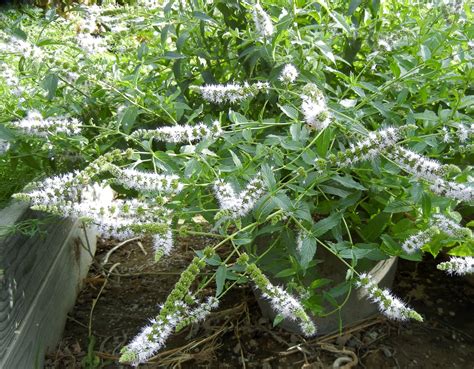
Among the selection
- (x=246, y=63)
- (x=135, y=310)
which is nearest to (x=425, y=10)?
(x=246, y=63)

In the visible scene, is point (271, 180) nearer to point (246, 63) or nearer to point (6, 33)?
point (246, 63)

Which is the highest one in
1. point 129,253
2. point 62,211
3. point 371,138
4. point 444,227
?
point 371,138

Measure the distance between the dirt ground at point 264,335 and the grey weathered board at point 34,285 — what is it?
10cm

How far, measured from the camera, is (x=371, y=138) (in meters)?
1.19

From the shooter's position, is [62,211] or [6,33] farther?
[6,33]

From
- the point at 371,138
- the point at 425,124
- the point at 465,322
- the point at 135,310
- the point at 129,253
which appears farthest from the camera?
the point at 129,253

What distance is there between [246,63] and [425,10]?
644mm

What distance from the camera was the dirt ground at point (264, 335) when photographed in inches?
75.4

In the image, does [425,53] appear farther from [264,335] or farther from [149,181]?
[264,335]

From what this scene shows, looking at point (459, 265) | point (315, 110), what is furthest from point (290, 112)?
point (459, 265)

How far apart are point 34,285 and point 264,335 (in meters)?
0.80

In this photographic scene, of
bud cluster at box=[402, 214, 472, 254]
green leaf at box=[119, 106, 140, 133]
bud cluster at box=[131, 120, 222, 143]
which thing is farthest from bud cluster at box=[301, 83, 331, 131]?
green leaf at box=[119, 106, 140, 133]

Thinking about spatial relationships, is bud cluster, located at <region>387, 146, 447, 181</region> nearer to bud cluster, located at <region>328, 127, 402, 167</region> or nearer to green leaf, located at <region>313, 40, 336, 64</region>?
bud cluster, located at <region>328, 127, 402, 167</region>

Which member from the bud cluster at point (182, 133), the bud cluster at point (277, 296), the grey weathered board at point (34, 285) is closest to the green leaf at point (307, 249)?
the bud cluster at point (277, 296)
